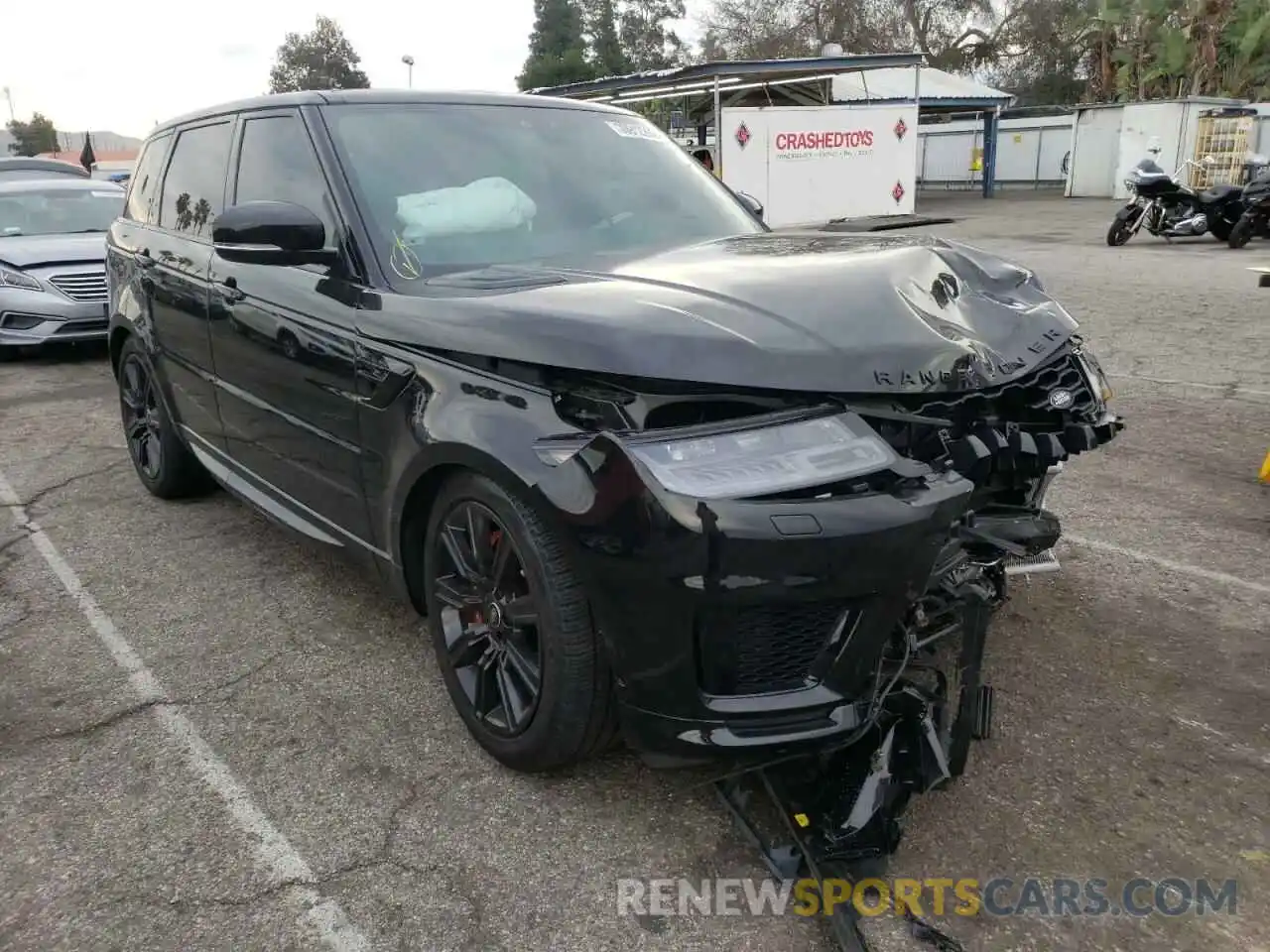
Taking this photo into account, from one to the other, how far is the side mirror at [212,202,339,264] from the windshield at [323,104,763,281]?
191 mm

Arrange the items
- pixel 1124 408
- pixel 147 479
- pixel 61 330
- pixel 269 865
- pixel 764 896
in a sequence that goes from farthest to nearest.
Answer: pixel 61 330, pixel 1124 408, pixel 147 479, pixel 269 865, pixel 764 896

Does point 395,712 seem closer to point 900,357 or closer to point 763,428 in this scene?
point 763,428

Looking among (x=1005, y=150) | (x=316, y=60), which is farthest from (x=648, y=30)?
(x=1005, y=150)

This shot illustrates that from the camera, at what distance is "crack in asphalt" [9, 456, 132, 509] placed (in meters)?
5.25

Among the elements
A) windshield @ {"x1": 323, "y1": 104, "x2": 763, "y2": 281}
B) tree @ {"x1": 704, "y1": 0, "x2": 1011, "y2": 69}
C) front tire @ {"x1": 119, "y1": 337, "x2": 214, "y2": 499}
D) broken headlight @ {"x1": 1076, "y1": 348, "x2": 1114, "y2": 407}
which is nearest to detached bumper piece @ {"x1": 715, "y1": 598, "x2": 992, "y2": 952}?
broken headlight @ {"x1": 1076, "y1": 348, "x2": 1114, "y2": 407}

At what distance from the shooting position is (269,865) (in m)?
2.43

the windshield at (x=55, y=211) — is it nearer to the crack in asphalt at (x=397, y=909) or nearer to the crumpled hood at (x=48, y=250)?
the crumpled hood at (x=48, y=250)

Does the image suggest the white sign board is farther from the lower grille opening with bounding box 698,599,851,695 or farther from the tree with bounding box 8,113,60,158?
the tree with bounding box 8,113,60,158

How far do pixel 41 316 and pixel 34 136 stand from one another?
3501 inches

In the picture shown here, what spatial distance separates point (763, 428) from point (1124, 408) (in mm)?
4885

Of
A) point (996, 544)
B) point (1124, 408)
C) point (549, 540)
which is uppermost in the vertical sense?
point (549, 540)

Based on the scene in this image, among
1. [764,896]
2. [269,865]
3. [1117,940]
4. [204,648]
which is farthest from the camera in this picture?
[204,648]

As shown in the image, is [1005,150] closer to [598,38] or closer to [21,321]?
[21,321]

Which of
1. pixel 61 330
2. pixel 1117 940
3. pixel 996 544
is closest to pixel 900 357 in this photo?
pixel 996 544
